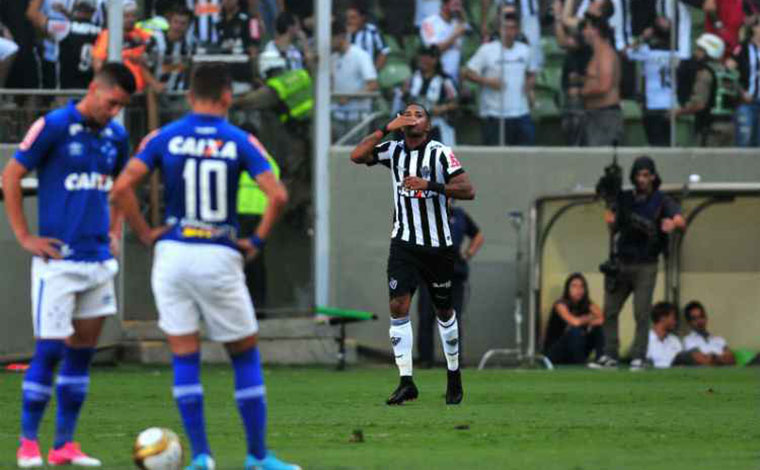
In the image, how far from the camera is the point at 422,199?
14062 millimetres

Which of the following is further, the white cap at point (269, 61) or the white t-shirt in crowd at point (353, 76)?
the white t-shirt in crowd at point (353, 76)

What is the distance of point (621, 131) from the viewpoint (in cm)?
2525

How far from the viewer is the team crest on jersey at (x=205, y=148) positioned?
8.60m

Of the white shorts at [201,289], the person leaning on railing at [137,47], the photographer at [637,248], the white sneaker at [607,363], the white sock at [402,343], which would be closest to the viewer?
the white shorts at [201,289]

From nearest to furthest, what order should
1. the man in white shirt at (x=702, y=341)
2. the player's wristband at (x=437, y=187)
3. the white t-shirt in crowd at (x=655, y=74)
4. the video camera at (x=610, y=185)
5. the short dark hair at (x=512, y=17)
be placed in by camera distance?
the player's wristband at (x=437, y=187)
the video camera at (x=610, y=185)
the man in white shirt at (x=702, y=341)
the short dark hair at (x=512, y=17)
the white t-shirt in crowd at (x=655, y=74)

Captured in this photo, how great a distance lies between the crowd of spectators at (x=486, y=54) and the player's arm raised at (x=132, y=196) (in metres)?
15.1

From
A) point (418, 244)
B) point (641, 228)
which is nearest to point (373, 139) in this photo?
point (418, 244)

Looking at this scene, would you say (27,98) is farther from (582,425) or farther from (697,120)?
(582,425)

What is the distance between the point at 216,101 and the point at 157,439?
1634 millimetres

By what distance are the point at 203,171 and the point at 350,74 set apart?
16239mm

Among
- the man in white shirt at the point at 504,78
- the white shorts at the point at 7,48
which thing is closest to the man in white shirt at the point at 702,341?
the man in white shirt at the point at 504,78

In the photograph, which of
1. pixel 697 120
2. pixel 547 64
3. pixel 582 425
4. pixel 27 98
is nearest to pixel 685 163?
pixel 697 120

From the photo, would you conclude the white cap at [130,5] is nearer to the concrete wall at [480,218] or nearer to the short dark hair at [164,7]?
the short dark hair at [164,7]

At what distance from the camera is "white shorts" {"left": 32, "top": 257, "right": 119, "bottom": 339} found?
9.38m
